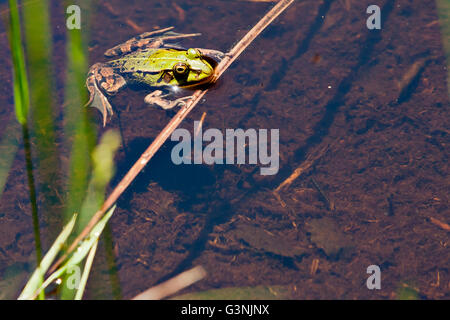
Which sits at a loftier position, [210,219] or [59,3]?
[59,3]

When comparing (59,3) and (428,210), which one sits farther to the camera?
(59,3)

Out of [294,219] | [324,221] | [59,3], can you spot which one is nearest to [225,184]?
[294,219]

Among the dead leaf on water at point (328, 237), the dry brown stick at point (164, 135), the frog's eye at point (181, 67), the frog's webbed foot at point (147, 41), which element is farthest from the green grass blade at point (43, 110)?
the dead leaf on water at point (328, 237)

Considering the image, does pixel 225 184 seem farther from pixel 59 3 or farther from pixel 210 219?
pixel 59 3

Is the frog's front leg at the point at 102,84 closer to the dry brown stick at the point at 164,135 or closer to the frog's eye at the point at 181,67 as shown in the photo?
the frog's eye at the point at 181,67

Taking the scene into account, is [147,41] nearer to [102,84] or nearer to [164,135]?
[102,84]

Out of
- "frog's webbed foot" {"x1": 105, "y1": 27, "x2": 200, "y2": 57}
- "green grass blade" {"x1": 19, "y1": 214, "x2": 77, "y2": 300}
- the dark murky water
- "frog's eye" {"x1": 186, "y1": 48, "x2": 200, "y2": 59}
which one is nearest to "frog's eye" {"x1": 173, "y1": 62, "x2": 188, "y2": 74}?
"frog's eye" {"x1": 186, "y1": 48, "x2": 200, "y2": 59}
